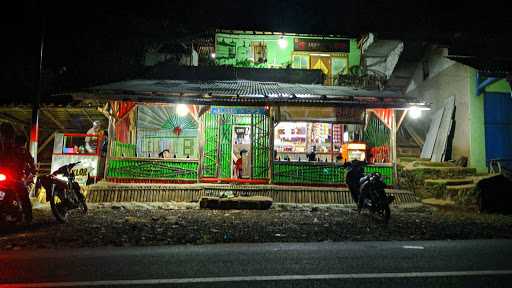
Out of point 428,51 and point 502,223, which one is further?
point 428,51

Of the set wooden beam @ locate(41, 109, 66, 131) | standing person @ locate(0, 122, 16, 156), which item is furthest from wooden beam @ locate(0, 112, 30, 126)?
standing person @ locate(0, 122, 16, 156)

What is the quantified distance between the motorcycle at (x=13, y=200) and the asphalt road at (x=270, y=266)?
108 inches

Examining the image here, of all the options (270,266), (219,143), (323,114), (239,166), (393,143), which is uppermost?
(323,114)

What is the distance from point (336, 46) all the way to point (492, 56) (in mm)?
7129

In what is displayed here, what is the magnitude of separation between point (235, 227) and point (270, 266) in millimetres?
2977

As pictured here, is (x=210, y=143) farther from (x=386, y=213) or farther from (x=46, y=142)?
(x=46, y=142)

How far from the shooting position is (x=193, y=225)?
7062 mm

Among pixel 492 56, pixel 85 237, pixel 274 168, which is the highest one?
pixel 492 56

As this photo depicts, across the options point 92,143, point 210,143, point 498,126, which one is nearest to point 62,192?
point 92,143

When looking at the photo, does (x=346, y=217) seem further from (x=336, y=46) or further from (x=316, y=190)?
(x=336, y=46)

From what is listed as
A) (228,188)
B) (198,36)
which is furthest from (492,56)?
(198,36)

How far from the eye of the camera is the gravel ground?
→ 18.7 feet

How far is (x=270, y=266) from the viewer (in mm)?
3949

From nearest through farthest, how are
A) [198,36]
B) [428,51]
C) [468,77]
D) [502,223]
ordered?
[502,223] < [468,77] < [428,51] < [198,36]
